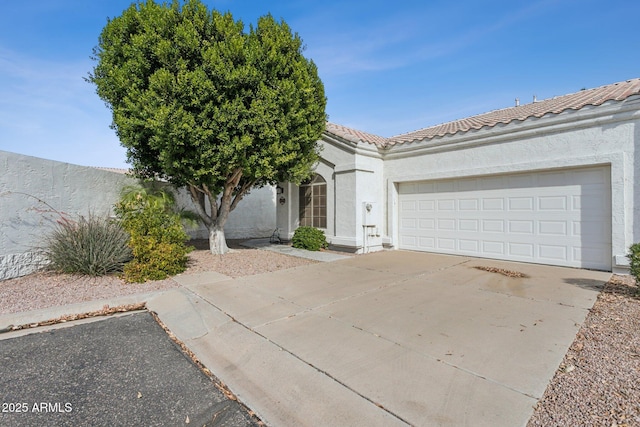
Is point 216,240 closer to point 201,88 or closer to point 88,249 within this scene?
point 88,249

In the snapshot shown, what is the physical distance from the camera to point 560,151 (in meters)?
7.60

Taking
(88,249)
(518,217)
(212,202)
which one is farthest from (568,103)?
(88,249)

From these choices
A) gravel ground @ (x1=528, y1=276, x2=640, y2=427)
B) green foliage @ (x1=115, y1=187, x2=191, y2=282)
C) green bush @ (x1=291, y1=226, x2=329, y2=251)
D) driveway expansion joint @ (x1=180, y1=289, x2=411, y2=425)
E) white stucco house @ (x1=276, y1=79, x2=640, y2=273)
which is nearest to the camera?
gravel ground @ (x1=528, y1=276, x2=640, y2=427)

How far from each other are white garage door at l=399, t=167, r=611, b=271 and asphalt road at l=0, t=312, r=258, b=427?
27.7 ft

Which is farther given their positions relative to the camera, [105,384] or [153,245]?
[153,245]

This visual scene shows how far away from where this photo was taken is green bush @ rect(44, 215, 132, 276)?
21.5ft

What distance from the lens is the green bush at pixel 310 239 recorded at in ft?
35.8

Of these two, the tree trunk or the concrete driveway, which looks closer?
the concrete driveway

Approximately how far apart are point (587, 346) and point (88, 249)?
8703mm

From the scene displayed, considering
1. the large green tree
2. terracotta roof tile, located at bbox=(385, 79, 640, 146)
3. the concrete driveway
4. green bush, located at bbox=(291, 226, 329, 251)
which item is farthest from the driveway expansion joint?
terracotta roof tile, located at bbox=(385, 79, 640, 146)

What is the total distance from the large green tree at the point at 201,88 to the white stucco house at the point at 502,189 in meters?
3.24

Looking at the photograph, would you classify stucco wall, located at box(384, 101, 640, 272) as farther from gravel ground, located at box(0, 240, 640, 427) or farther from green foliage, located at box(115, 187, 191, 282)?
green foliage, located at box(115, 187, 191, 282)

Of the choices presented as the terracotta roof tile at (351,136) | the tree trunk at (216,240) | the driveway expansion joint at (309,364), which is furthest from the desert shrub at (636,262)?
the tree trunk at (216,240)

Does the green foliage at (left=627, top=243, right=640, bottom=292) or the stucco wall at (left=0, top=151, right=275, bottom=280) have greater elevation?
the stucco wall at (left=0, top=151, right=275, bottom=280)
